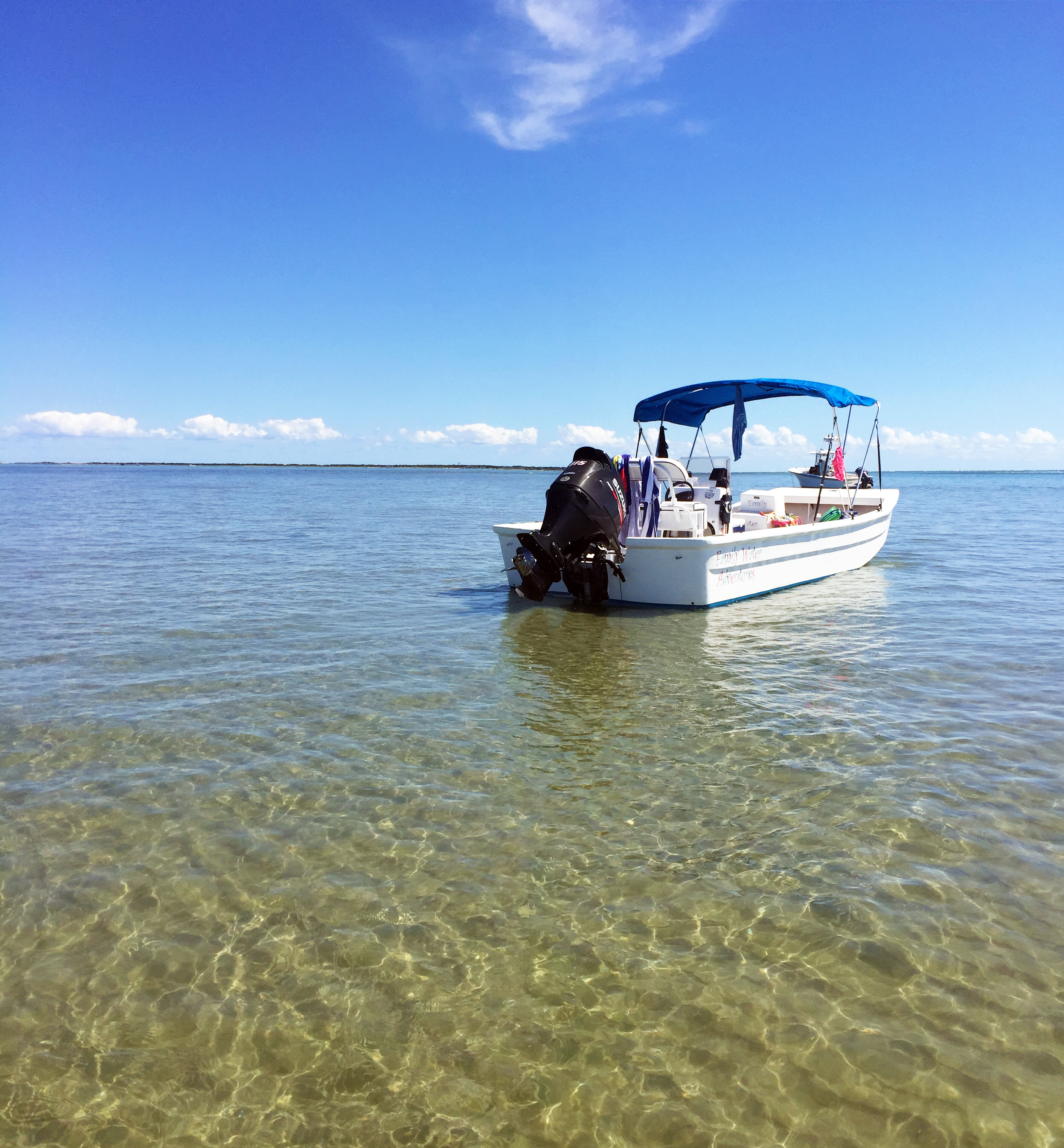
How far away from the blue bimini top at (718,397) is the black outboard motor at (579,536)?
3967mm

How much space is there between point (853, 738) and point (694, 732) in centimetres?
142

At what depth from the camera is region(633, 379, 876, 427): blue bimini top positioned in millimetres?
15250

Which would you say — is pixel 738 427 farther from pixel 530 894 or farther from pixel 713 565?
pixel 530 894

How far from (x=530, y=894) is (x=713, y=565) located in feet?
29.9

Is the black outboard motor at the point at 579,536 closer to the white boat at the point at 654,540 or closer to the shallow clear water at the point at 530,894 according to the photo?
the white boat at the point at 654,540

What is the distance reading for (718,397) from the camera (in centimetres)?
1730

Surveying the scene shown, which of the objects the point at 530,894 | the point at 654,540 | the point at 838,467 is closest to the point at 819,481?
the point at 838,467

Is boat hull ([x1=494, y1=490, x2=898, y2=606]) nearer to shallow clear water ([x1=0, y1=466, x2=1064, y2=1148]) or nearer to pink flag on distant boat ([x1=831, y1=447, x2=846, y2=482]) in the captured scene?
shallow clear water ([x1=0, y1=466, x2=1064, y2=1148])

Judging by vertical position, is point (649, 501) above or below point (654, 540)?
above

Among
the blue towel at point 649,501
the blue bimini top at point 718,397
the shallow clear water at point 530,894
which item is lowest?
the shallow clear water at point 530,894

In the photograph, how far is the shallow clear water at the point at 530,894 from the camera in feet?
10.6

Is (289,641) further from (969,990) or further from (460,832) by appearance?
(969,990)

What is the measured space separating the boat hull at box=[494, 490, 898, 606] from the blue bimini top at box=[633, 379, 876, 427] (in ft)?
8.56

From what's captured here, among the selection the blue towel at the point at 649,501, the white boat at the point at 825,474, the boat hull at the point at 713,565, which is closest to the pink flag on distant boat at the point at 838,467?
the white boat at the point at 825,474
